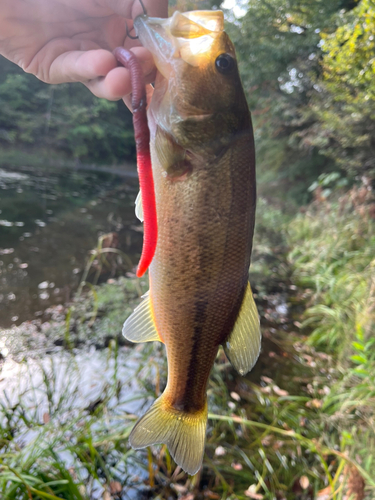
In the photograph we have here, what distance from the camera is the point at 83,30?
135cm

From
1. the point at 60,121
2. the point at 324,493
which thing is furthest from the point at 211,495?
the point at 60,121

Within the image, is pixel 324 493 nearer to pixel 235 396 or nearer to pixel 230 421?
pixel 230 421

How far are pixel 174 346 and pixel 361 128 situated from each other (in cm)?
915

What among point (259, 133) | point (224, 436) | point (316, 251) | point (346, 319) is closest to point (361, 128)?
point (316, 251)

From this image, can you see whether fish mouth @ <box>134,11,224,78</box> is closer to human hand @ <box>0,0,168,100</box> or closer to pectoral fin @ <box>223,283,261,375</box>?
human hand @ <box>0,0,168,100</box>

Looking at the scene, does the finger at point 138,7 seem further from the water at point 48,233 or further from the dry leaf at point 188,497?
the water at point 48,233

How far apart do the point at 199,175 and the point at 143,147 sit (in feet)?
0.66

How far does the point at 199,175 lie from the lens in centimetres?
93

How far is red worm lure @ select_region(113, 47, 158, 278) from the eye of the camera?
0.80 meters

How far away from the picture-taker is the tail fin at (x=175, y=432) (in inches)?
40.2

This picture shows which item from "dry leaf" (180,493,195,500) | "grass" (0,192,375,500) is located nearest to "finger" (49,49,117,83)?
"grass" (0,192,375,500)

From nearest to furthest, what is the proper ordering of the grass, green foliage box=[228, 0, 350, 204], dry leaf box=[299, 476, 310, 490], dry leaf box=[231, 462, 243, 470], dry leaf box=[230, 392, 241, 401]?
the grass, dry leaf box=[299, 476, 310, 490], dry leaf box=[231, 462, 243, 470], dry leaf box=[230, 392, 241, 401], green foliage box=[228, 0, 350, 204]

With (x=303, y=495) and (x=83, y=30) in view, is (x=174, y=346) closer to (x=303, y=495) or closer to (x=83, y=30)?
(x=83, y=30)

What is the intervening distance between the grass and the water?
2.94ft
